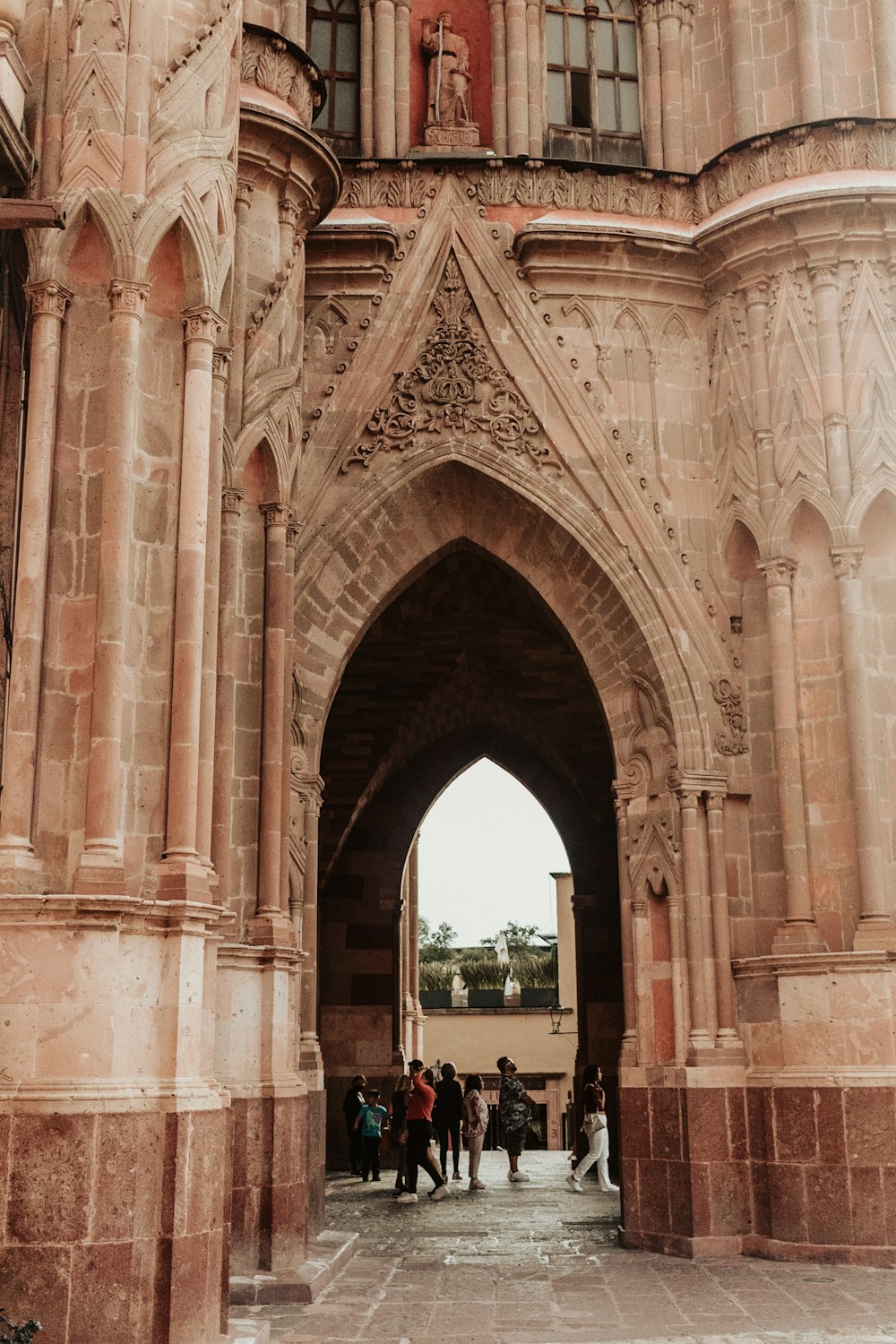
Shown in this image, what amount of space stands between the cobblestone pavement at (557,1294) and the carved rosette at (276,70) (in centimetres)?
914

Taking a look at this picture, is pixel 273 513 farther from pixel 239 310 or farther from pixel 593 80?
pixel 593 80

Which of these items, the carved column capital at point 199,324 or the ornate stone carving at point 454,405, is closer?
the carved column capital at point 199,324

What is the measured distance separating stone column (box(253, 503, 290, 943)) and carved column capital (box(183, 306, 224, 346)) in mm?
3301

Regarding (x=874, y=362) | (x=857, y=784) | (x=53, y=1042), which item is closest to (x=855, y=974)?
(x=857, y=784)

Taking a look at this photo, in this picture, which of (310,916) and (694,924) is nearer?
(694,924)

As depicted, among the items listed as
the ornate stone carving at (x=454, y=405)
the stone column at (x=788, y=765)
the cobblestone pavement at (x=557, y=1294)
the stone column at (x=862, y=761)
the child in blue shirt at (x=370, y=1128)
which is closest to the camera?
the cobblestone pavement at (x=557, y=1294)

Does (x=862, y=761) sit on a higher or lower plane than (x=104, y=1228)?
higher

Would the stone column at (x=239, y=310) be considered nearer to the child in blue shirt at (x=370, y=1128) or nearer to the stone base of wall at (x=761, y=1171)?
the stone base of wall at (x=761, y=1171)

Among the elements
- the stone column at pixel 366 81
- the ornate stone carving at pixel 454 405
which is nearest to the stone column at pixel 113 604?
the ornate stone carving at pixel 454 405

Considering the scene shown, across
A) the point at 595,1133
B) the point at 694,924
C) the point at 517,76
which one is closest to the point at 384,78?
the point at 517,76

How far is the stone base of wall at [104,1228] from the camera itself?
7.46 meters

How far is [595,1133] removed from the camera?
55.4 feet

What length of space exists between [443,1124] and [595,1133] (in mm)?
2539

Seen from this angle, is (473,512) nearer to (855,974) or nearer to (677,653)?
(677,653)
